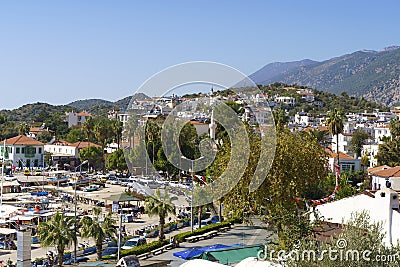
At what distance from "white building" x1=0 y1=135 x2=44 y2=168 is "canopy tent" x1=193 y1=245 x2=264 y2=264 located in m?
52.1

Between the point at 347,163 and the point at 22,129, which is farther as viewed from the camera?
the point at 22,129

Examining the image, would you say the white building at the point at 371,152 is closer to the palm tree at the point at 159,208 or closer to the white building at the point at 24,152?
the palm tree at the point at 159,208

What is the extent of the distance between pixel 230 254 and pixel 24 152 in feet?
176

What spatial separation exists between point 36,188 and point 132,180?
29.2ft

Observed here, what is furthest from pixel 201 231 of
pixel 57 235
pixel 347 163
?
pixel 347 163

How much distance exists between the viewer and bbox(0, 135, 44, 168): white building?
6812 cm

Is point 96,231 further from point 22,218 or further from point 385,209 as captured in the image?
point 22,218

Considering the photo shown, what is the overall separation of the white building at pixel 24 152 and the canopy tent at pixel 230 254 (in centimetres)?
5206

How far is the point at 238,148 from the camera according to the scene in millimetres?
22375

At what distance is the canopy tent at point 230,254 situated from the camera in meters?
19.8

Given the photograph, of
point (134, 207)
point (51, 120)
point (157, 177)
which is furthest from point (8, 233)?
point (51, 120)

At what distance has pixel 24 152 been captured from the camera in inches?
2707

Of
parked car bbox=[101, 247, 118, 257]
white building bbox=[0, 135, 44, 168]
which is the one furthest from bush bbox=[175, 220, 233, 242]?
white building bbox=[0, 135, 44, 168]

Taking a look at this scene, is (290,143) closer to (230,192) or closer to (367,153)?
Result: (230,192)
